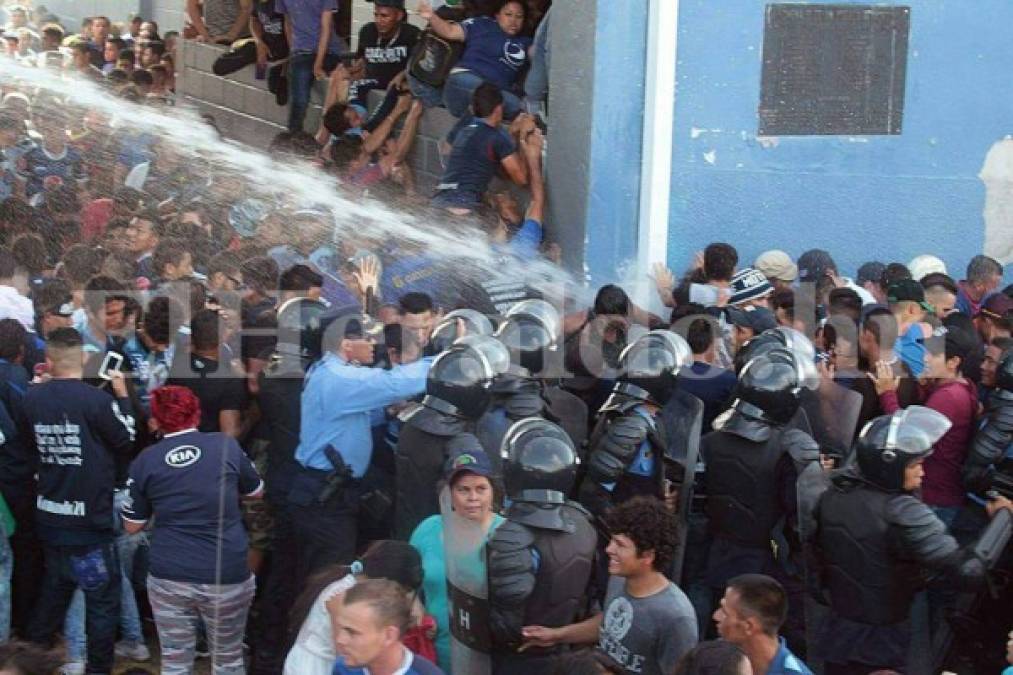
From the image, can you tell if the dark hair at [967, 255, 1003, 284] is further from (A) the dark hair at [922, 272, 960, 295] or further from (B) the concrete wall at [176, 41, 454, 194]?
(B) the concrete wall at [176, 41, 454, 194]

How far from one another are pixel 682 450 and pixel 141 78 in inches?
438

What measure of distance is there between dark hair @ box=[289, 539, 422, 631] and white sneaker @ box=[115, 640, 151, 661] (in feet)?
7.46

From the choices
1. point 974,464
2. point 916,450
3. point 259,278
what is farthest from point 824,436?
point 259,278

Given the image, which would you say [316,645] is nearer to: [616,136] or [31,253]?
[31,253]

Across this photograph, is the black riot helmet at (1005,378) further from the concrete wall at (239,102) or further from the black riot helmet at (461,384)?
the concrete wall at (239,102)

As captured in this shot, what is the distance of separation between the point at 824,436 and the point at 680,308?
1.63m

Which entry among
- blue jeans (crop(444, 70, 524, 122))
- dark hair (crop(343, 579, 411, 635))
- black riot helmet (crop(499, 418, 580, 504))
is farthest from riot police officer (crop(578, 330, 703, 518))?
blue jeans (crop(444, 70, 524, 122))

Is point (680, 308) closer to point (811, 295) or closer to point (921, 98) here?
point (811, 295)

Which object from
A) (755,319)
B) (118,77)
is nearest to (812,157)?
(755,319)

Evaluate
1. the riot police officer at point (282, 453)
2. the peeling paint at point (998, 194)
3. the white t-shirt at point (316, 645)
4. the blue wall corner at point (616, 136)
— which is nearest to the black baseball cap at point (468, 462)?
the white t-shirt at point (316, 645)

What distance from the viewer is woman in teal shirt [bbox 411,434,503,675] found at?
7164mm

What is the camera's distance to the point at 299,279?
9922mm

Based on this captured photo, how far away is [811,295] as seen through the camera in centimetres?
1050

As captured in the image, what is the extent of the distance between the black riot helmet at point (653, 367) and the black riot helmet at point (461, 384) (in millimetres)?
737
